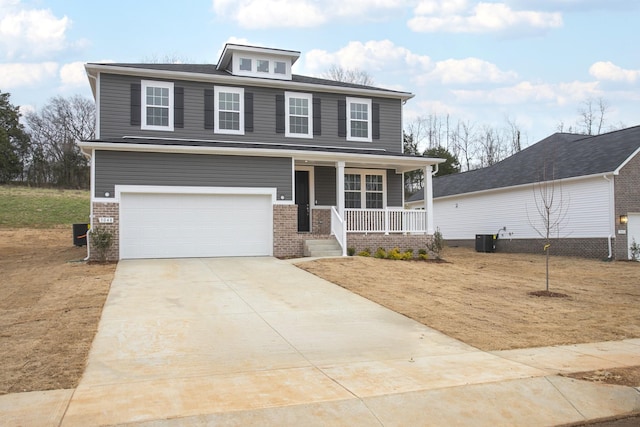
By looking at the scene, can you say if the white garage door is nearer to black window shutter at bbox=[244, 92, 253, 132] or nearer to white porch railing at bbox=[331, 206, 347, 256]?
white porch railing at bbox=[331, 206, 347, 256]

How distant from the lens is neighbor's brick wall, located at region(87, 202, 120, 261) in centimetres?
1549

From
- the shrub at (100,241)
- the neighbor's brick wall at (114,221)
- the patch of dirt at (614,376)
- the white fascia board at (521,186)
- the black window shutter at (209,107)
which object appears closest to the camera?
the patch of dirt at (614,376)

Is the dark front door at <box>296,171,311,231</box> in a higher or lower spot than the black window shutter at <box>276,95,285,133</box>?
lower

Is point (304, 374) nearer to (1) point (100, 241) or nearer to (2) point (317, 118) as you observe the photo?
(1) point (100, 241)

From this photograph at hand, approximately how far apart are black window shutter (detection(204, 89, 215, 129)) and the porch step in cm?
535

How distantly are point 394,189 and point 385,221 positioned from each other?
2752 millimetres

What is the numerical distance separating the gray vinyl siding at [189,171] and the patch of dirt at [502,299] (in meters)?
3.73

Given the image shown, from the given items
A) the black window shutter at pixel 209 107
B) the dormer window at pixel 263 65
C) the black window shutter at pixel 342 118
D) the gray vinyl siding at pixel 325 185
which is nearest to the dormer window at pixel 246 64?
the dormer window at pixel 263 65

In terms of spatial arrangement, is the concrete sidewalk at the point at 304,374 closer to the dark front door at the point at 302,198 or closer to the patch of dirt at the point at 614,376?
the patch of dirt at the point at 614,376

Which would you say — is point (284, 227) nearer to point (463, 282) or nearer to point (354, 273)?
point (354, 273)

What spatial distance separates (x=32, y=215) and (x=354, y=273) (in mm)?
24148

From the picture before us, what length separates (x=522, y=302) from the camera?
11211mm

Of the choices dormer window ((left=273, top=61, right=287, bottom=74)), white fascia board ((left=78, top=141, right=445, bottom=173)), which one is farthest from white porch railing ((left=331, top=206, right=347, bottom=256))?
dormer window ((left=273, top=61, right=287, bottom=74))

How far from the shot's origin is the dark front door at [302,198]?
1962 cm
